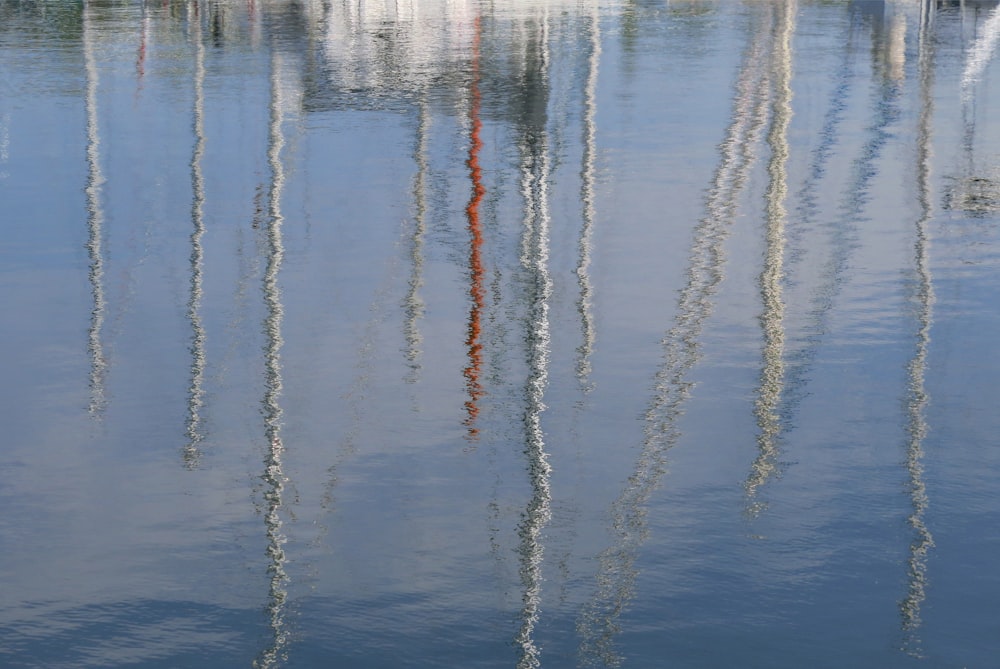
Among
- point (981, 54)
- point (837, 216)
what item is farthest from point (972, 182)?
point (981, 54)

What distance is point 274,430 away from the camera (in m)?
9.34

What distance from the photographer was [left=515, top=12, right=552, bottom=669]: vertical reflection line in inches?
277

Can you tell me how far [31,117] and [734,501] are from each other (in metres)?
14.5

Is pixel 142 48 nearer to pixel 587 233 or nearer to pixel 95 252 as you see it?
pixel 95 252

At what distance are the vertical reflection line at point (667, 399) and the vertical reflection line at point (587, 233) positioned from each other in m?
0.49

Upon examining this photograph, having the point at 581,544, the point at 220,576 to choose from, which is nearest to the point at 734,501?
the point at 581,544

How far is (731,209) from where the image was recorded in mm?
14766

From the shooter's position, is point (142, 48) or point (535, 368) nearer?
point (535, 368)

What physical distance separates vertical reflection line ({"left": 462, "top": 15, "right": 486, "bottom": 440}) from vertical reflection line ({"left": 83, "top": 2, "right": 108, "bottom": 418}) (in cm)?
215

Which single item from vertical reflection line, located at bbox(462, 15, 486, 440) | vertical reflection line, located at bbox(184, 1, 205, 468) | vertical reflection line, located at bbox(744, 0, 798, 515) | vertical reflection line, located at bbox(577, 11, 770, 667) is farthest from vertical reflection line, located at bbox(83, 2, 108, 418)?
vertical reflection line, located at bbox(744, 0, 798, 515)

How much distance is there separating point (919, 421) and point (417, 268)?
4.74 meters

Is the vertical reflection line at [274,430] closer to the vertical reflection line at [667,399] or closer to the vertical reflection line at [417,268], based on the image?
the vertical reflection line at [417,268]

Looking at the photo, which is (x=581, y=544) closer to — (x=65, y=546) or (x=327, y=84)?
(x=65, y=546)

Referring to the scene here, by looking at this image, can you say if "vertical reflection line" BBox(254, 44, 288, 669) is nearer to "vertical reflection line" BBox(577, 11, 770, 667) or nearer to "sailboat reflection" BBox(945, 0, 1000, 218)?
"vertical reflection line" BBox(577, 11, 770, 667)
